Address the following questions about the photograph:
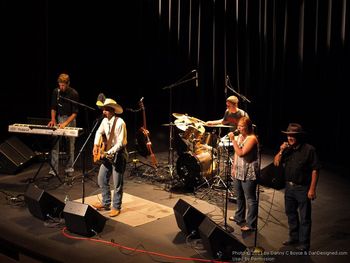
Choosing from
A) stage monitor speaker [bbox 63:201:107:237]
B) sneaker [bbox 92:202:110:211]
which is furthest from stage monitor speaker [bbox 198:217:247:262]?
sneaker [bbox 92:202:110:211]

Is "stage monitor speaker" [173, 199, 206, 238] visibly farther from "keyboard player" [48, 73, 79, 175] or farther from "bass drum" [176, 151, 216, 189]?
"keyboard player" [48, 73, 79, 175]

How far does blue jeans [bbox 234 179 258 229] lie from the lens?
6566mm

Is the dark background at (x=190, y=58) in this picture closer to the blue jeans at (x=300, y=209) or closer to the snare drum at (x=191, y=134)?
the snare drum at (x=191, y=134)

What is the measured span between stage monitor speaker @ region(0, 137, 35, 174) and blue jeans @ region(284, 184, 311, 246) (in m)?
5.74

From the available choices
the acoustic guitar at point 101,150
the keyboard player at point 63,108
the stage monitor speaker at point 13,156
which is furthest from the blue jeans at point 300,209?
the stage monitor speaker at point 13,156

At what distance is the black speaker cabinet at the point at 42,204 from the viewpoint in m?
6.73

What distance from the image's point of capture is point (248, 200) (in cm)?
661

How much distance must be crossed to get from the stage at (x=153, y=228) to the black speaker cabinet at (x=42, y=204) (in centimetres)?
13

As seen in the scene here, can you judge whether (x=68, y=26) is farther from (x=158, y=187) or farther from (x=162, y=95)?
(x=158, y=187)

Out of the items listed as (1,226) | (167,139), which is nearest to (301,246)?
(1,226)

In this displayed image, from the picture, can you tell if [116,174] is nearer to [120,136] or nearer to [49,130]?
[120,136]

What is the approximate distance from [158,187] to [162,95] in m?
6.79

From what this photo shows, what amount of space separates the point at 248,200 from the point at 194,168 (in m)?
2.03

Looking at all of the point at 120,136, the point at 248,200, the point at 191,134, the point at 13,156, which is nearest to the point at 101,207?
the point at 120,136
